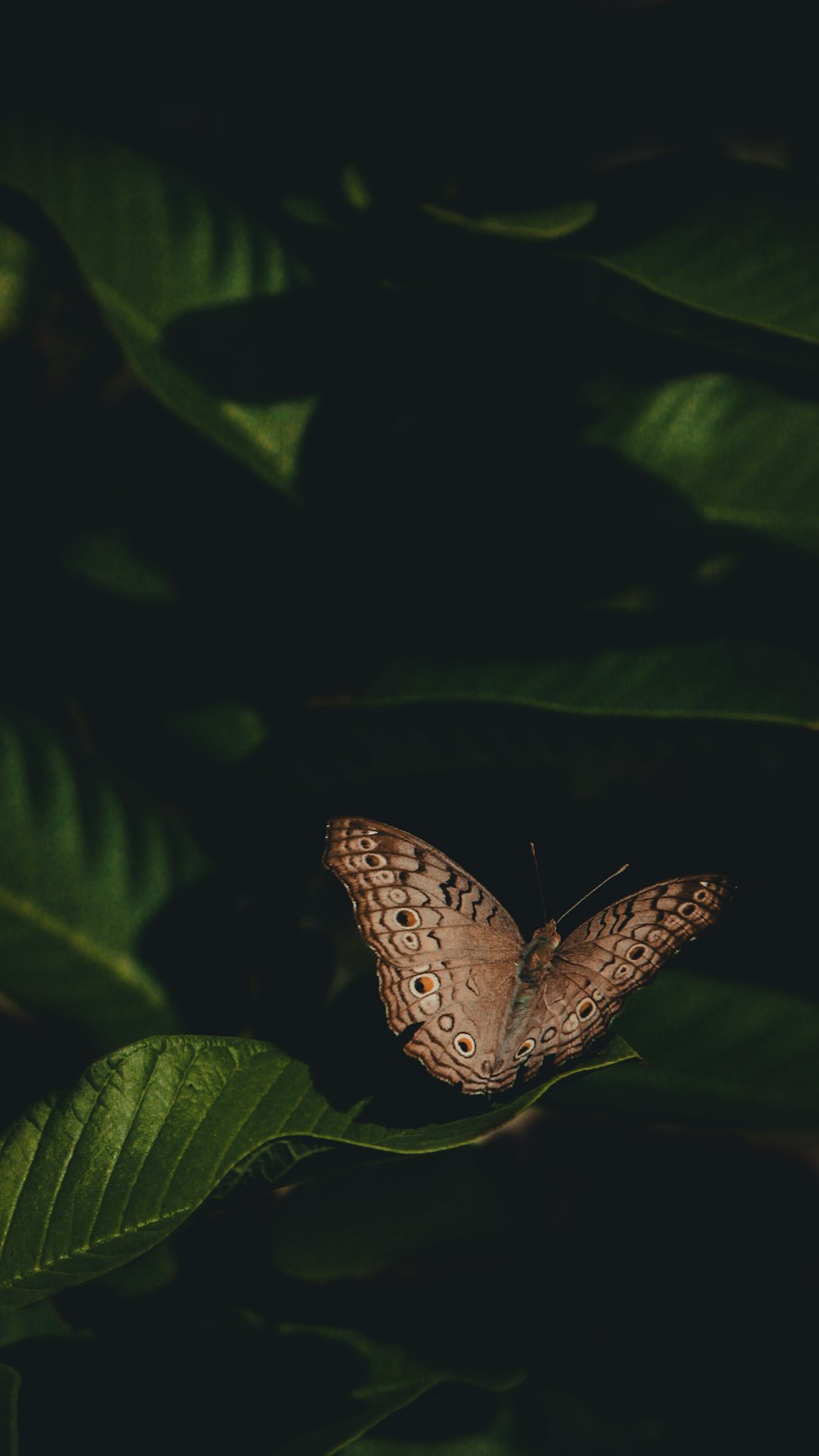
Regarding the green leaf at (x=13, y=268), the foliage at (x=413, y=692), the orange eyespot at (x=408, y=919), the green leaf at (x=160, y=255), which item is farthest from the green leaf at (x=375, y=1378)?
the green leaf at (x=13, y=268)

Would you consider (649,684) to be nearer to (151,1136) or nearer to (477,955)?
(477,955)

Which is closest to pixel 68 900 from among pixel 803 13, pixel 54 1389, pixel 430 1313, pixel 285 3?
pixel 54 1389

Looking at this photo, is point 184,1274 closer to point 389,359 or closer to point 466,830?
point 466,830

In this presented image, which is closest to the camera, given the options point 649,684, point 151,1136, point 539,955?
point 151,1136

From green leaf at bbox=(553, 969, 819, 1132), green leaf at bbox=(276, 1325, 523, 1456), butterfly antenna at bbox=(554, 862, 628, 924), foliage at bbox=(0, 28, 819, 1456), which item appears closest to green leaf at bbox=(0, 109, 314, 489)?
foliage at bbox=(0, 28, 819, 1456)

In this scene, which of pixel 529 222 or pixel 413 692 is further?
pixel 413 692

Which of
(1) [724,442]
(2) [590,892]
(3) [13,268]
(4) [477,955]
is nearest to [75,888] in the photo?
(4) [477,955]

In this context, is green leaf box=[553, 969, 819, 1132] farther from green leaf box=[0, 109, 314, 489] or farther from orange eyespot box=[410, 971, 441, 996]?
green leaf box=[0, 109, 314, 489]
